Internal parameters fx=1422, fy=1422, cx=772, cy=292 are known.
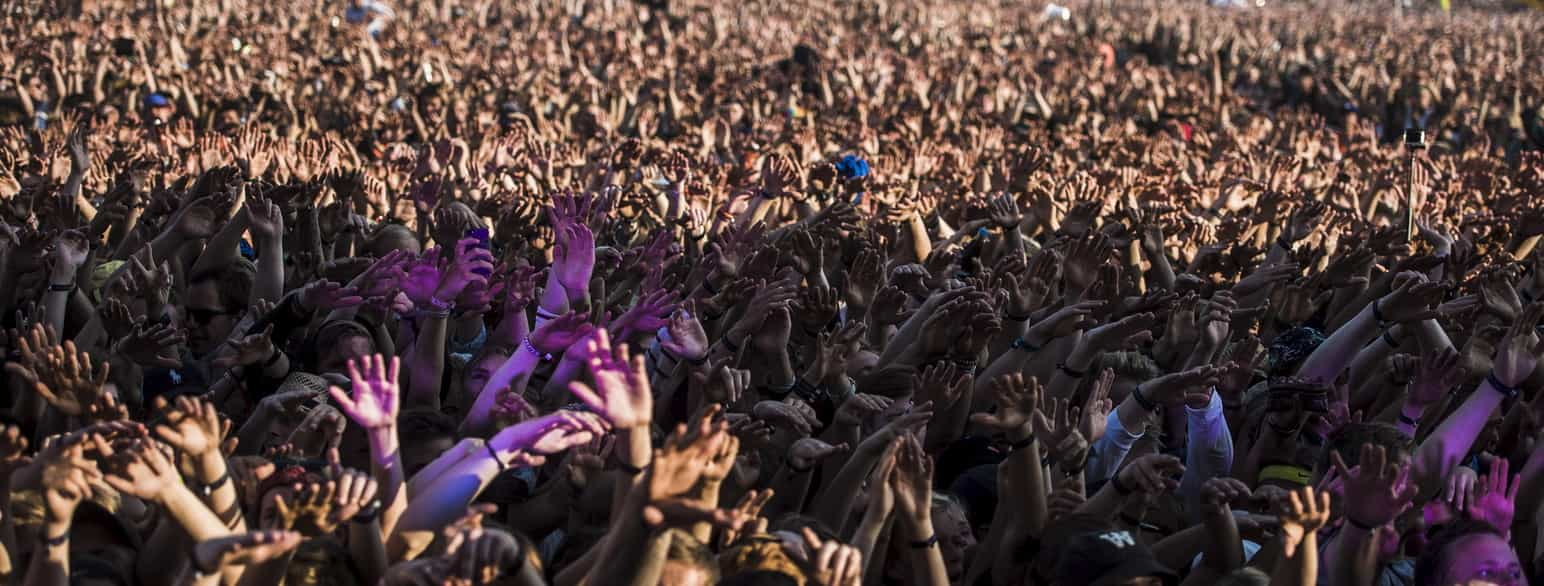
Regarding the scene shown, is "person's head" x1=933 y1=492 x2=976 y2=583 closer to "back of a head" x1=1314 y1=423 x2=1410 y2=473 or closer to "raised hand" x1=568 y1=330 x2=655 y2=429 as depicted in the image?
"raised hand" x1=568 y1=330 x2=655 y2=429

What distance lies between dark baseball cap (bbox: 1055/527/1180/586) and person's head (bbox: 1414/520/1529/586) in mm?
573

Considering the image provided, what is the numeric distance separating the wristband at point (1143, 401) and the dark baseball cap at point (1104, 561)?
0.73 metres

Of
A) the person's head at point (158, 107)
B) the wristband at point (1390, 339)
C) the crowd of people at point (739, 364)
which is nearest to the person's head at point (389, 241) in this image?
the crowd of people at point (739, 364)

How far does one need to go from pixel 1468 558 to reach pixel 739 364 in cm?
208

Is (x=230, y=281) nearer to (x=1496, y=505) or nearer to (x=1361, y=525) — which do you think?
(x=1361, y=525)

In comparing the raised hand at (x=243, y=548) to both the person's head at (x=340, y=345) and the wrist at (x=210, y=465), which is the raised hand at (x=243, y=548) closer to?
the wrist at (x=210, y=465)

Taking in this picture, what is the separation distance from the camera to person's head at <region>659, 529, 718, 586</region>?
271 centimetres

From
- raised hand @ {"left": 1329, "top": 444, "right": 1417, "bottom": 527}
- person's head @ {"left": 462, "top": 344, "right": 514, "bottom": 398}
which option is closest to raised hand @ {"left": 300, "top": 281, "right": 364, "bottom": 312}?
person's head @ {"left": 462, "top": 344, "right": 514, "bottom": 398}

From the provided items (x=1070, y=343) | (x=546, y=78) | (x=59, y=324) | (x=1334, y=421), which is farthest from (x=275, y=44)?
(x=1334, y=421)

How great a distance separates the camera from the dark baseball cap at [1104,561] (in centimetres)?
306

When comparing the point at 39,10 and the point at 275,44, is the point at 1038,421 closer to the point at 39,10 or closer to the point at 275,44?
the point at 275,44

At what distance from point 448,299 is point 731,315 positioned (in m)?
1.15

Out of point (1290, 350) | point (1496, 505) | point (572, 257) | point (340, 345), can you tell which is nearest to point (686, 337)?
point (572, 257)

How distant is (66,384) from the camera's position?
10.4 feet
